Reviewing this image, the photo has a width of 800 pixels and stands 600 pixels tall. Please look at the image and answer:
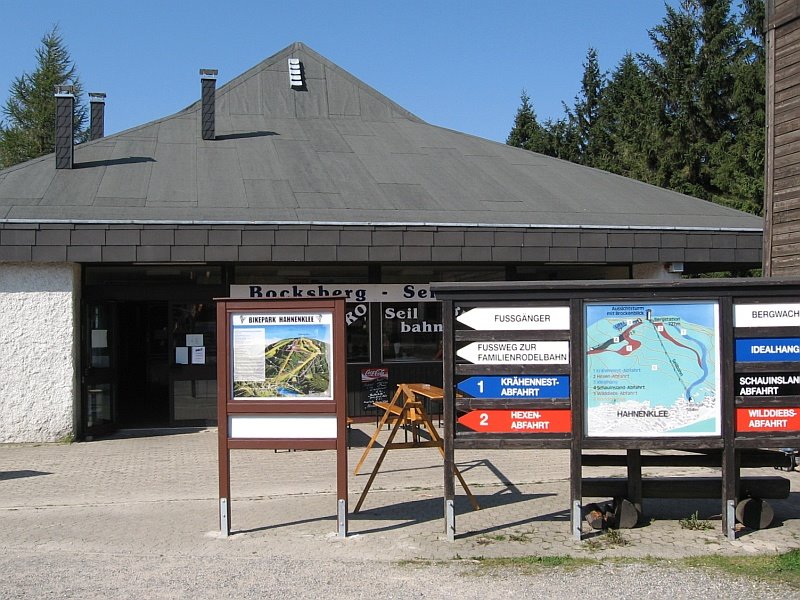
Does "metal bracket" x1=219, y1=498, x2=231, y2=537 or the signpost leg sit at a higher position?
the signpost leg

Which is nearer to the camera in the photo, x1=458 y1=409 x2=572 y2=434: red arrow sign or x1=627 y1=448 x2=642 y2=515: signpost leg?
x1=458 y1=409 x2=572 y2=434: red arrow sign

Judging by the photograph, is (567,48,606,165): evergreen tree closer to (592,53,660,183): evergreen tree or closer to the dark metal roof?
(592,53,660,183): evergreen tree

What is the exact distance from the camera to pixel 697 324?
273 inches

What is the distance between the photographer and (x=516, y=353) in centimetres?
698

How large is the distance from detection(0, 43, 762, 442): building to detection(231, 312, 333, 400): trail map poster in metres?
→ 4.75

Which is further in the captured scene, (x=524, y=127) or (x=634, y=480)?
(x=524, y=127)

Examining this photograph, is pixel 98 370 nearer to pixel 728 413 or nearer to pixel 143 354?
pixel 143 354

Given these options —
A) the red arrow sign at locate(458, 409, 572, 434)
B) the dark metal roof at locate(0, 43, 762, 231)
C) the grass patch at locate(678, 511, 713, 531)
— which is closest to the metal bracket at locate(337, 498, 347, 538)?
the red arrow sign at locate(458, 409, 572, 434)

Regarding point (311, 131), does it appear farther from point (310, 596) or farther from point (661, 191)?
point (310, 596)

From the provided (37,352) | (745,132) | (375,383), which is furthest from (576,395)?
(745,132)

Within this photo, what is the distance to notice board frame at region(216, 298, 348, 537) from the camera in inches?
277

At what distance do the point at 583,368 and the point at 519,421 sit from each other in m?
0.67

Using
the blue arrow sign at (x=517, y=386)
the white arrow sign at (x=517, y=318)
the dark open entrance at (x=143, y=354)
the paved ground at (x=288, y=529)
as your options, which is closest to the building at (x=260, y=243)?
the dark open entrance at (x=143, y=354)

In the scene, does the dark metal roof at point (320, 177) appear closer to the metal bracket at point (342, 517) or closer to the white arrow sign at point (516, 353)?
the white arrow sign at point (516, 353)
